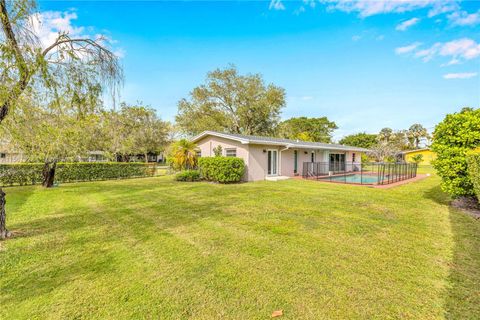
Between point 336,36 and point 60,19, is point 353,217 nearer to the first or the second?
point 60,19

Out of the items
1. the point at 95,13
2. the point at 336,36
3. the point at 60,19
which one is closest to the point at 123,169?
the point at 95,13

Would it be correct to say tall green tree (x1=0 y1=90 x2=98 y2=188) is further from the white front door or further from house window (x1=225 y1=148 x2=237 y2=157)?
the white front door

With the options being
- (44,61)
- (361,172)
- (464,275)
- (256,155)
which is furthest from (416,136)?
(44,61)

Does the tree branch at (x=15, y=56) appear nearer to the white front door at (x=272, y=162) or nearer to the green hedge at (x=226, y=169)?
the green hedge at (x=226, y=169)

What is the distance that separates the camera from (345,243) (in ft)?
14.8

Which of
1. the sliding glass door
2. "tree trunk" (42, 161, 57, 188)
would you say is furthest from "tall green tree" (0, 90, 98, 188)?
the sliding glass door

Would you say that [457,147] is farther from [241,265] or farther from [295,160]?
[295,160]

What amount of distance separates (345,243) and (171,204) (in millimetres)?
5760

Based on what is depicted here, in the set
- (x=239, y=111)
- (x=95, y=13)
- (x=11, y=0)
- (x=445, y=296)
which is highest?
(x=239, y=111)

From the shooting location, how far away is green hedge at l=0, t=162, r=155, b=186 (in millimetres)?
13172

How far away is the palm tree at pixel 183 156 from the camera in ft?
52.2

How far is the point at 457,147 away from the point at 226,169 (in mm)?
9986

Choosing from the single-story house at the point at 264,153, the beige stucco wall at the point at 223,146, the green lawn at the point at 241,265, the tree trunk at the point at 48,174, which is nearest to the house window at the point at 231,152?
the single-story house at the point at 264,153

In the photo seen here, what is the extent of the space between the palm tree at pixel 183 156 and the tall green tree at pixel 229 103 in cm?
1334
